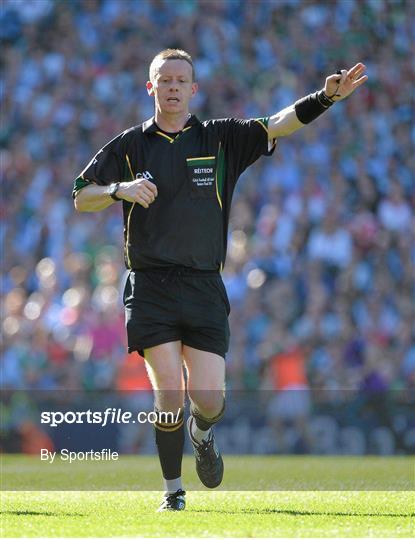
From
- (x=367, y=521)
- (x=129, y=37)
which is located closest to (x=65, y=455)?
(x=367, y=521)

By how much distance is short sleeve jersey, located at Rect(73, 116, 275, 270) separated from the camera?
6.79m

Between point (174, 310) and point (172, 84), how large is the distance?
1194 mm

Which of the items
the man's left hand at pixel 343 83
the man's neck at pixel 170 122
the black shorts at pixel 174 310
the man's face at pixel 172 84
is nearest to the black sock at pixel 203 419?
the black shorts at pixel 174 310

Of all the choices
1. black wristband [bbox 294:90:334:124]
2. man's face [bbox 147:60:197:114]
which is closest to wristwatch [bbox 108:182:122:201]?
man's face [bbox 147:60:197:114]

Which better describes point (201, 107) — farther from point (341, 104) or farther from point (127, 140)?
point (127, 140)

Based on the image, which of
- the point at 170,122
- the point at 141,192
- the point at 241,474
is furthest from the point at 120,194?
the point at 241,474

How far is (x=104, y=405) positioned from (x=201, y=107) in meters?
6.19

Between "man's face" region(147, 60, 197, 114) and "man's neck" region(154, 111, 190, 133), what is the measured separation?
6 centimetres

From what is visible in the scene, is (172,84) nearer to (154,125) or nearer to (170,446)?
(154,125)

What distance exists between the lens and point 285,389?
42.5 feet

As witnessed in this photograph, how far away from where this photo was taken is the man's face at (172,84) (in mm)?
6805

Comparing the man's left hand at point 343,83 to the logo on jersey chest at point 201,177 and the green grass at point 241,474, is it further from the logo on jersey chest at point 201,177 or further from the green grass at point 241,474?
the green grass at point 241,474

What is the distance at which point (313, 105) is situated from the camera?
678 cm
